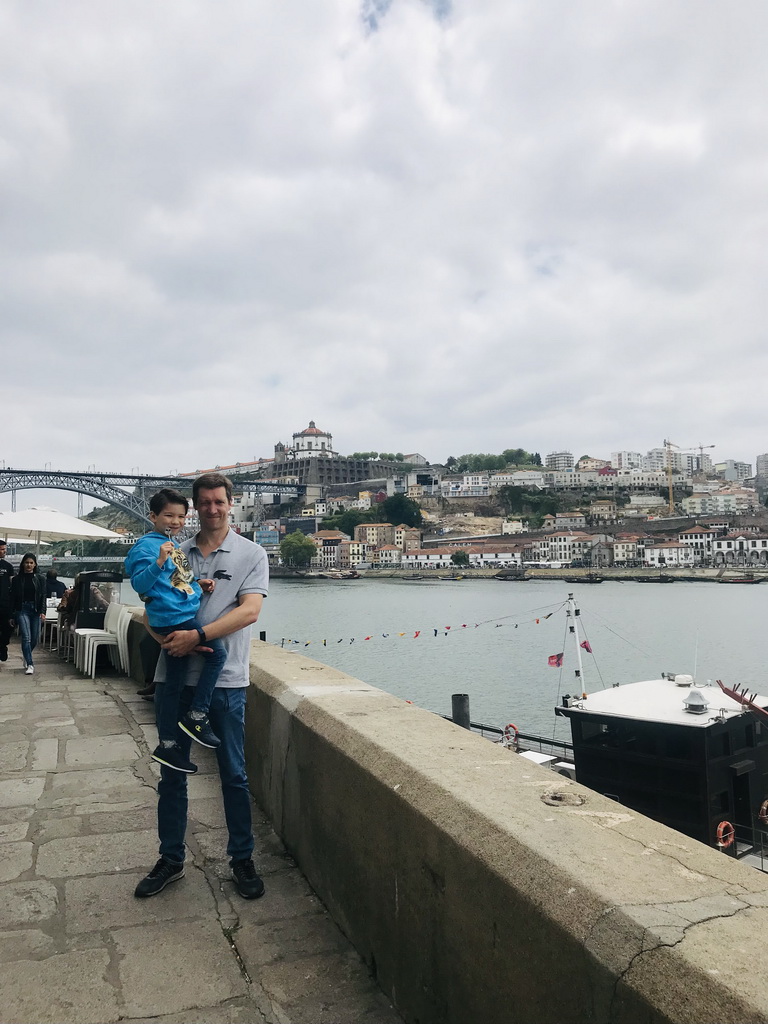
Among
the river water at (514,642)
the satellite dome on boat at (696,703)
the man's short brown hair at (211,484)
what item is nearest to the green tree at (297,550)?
the river water at (514,642)

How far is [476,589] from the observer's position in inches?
3177

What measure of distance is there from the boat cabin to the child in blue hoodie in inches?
362

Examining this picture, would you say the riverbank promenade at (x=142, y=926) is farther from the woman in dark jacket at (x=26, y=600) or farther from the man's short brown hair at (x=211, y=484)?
the woman in dark jacket at (x=26, y=600)

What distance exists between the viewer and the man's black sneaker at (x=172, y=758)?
7.36ft

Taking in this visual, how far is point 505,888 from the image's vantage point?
129 cm

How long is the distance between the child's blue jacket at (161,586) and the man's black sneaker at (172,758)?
0.39 meters

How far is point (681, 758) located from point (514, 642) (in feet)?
88.7

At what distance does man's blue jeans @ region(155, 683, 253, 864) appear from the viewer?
228 cm

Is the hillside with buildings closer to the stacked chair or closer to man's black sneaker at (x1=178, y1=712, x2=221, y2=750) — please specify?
the stacked chair

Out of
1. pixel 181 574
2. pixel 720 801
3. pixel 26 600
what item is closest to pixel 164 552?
pixel 181 574

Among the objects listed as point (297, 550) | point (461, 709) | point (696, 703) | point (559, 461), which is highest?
point (559, 461)

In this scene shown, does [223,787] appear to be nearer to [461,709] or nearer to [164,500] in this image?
[164,500]

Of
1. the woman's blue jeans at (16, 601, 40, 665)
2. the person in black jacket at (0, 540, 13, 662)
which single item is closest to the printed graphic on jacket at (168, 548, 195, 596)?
the woman's blue jeans at (16, 601, 40, 665)

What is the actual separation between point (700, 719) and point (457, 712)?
470 centimetres
